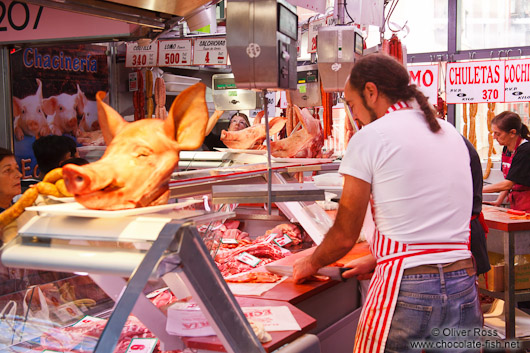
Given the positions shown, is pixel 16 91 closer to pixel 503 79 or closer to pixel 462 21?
pixel 503 79

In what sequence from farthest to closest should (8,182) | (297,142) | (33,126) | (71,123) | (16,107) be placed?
1. (71,123)
2. (33,126)
3. (16,107)
4. (297,142)
5. (8,182)

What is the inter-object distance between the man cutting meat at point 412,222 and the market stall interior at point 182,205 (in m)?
0.26

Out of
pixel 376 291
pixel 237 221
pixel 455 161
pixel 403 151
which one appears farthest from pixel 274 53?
pixel 237 221

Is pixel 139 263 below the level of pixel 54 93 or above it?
below

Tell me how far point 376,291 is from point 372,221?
1.01ft

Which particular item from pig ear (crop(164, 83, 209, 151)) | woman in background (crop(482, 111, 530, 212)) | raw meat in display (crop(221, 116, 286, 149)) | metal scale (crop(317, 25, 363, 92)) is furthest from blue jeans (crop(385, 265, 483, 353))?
woman in background (crop(482, 111, 530, 212))

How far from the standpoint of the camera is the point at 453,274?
7.21 ft

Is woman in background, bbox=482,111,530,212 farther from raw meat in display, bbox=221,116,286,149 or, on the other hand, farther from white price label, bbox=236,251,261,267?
white price label, bbox=236,251,261,267

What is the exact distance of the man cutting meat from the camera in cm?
217

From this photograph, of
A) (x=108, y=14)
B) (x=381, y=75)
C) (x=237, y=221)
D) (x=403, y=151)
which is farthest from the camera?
(x=237, y=221)

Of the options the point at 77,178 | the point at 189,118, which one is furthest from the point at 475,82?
the point at 77,178

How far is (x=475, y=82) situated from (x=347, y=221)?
760 centimetres

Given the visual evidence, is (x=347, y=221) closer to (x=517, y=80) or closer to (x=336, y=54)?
(x=336, y=54)

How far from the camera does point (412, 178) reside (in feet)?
7.10
